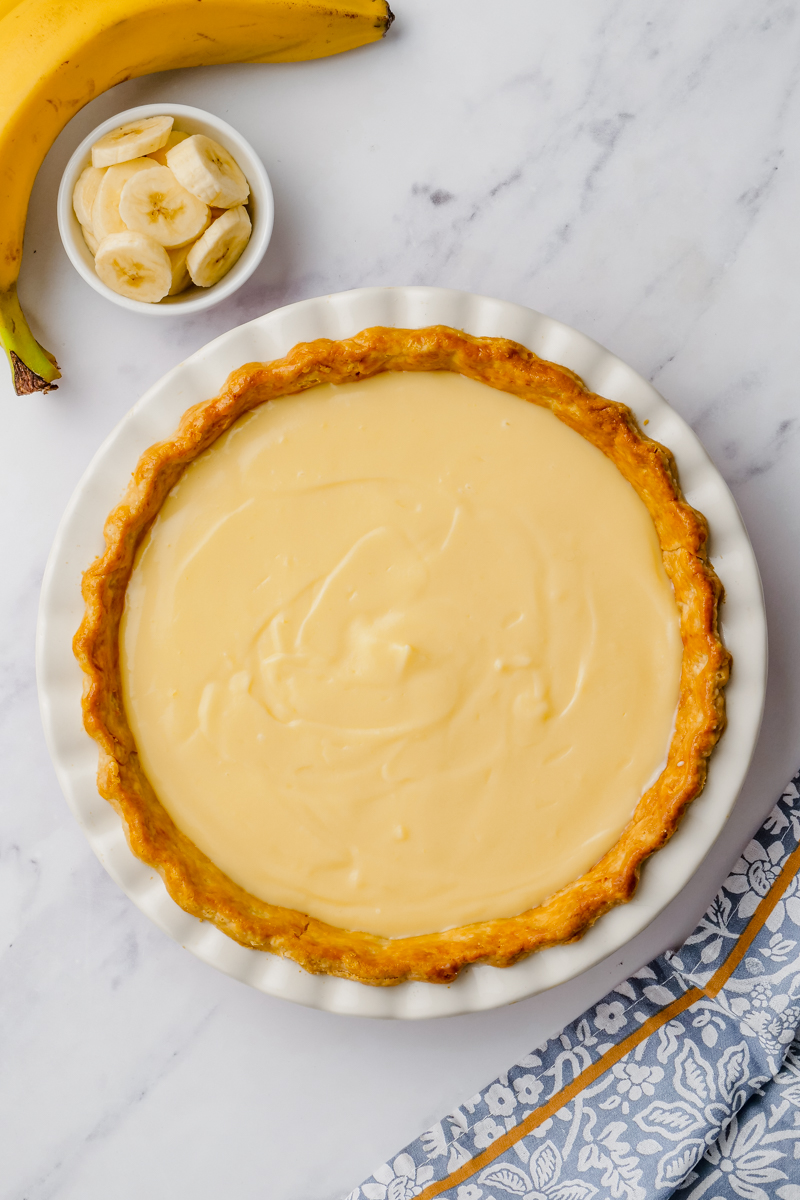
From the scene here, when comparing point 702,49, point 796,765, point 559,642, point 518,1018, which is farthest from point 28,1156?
point 702,49

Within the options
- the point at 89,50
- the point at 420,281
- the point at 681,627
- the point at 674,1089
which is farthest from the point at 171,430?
the point at 674,1089

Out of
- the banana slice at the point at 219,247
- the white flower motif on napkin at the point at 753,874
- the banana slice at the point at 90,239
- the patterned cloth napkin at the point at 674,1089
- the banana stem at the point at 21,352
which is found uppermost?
the banana slice at the point at 219,247

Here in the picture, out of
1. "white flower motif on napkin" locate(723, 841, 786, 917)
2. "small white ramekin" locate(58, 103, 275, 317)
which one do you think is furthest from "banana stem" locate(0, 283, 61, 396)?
"white flower motif on napkin" locate(723, 841, 786, 917)

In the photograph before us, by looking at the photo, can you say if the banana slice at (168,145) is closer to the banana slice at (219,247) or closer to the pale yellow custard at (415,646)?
the banana slice at (219,247)

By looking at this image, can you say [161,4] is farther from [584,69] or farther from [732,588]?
[732,588]

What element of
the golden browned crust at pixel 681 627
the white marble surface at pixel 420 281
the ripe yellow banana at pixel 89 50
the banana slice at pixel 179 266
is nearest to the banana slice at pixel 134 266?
the banana slice at pixel 179 266

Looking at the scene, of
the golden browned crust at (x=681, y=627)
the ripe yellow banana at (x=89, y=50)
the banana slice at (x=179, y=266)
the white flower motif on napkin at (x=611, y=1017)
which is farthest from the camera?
the white flower motif on napkin at (x=611, y=1017)

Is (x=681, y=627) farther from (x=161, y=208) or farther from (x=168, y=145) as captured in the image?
(x=168, y=145)
